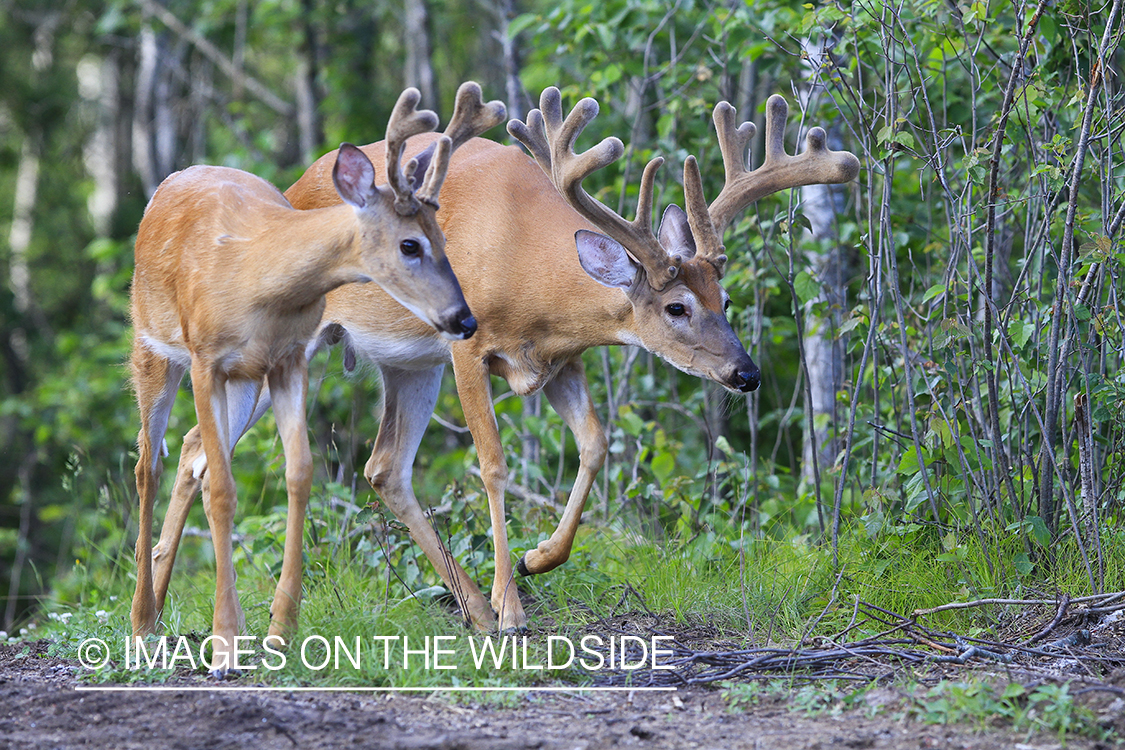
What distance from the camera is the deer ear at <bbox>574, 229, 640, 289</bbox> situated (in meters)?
5.27

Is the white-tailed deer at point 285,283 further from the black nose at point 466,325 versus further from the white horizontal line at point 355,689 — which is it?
the white horizontal line at point 355,689

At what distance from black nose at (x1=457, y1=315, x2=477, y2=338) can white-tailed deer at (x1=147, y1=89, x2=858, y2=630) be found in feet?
3.29

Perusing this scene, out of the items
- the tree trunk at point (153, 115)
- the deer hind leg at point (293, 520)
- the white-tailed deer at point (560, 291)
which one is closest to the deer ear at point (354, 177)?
the deer hind leg at point (293, 520)

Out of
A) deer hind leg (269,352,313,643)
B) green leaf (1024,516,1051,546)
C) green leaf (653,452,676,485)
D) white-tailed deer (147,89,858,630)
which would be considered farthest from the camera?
green leaf (653,452,676,485)

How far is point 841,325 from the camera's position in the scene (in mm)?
5715

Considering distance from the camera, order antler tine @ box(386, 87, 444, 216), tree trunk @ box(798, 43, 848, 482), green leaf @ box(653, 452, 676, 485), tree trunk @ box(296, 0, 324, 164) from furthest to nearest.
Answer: tree trunk @ box(296, 0, 324, 164) → green leaf @ box(653, 452, 676, 485) → tree trunk @ box(798, 43, 848, 482) → antler tine @ box(386, 87, 444, 216)

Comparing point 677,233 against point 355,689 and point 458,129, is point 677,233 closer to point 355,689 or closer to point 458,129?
point 458,129

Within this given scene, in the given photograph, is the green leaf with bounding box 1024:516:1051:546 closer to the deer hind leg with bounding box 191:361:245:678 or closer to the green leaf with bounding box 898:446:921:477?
the green leaf with bounding box 898:446:921:477

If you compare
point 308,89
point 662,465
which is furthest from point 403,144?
point 308,89

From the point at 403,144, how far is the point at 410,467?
6.75ft

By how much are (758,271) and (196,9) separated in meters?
9.28

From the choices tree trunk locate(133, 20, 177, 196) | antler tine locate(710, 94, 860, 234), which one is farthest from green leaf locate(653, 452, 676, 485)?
tree trunk locate(133, 20, 177, 196)

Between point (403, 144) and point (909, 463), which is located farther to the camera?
point (909, 463)

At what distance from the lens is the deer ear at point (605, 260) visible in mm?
5270
